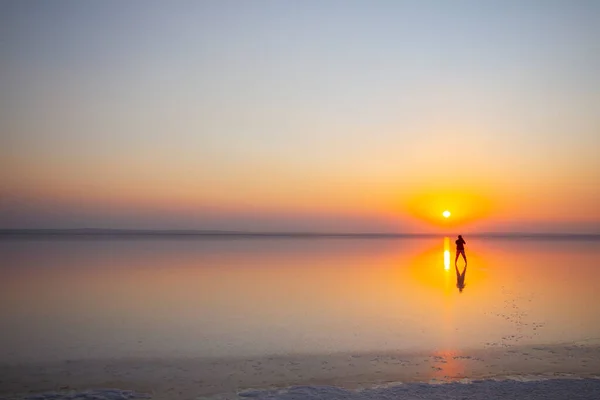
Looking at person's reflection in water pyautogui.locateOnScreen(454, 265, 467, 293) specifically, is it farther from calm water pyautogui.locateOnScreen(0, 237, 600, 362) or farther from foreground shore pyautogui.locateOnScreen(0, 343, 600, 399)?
foreground shore pyautogui.locateOnScreen(0, 343, 600, 399)

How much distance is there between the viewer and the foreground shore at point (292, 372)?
8.13 metres

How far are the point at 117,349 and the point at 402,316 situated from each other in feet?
25.8

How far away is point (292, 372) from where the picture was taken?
9.11 metres

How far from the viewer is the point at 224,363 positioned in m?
9.66

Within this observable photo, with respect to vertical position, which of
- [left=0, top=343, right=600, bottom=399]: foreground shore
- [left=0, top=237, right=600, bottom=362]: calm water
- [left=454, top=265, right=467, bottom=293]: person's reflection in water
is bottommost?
[left=0, top=343, right=600, bottom=399]: foreground shore

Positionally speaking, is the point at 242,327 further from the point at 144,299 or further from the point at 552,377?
the point at 552,377

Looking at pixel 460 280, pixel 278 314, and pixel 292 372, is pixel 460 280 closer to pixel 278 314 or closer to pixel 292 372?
pixel 278 314

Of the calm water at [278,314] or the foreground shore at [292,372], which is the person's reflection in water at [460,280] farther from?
the foreground shore at [292,372]

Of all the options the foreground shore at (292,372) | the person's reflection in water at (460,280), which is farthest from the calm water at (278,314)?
the foreground shore at (292,372)

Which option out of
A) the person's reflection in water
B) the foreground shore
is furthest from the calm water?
the foreground shore

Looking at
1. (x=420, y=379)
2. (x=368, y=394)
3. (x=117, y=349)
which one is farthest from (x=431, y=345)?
(x=117, y=349)

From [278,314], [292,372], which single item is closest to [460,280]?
[278,314]

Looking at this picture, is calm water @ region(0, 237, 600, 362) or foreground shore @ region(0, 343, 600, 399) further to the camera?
calm water @ region(0, 237, 600, 362)

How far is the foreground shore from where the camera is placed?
8133 mm
